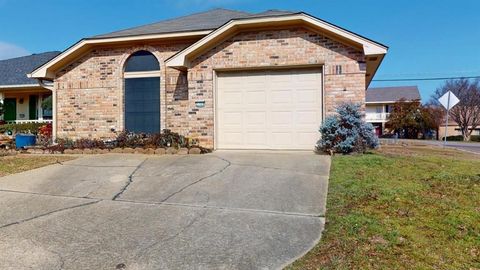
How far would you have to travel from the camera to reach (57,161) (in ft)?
32.5

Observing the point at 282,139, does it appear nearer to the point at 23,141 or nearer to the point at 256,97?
the point at 256,97

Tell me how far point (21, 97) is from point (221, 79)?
18801mm

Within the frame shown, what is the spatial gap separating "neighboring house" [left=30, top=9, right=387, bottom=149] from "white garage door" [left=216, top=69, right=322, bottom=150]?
0.03 meters

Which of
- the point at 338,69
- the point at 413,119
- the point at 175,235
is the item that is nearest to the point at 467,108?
the point at 413,119

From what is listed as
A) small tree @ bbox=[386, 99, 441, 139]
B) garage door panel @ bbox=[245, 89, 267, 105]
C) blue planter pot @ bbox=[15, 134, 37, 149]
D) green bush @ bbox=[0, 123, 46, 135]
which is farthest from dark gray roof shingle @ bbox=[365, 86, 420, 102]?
blue planter pot @ bbox=[15, 134, 37, 149]

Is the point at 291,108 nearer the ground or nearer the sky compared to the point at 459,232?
nearer the sky

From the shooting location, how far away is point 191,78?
11750 mm

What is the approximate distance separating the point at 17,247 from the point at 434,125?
47.4m

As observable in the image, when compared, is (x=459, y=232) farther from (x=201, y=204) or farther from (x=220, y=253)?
(x=201, y=204)

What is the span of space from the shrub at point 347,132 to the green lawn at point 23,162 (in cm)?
738

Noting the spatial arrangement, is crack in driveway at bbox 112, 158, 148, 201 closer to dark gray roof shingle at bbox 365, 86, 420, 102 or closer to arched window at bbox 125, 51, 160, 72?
arched window at bbox 125, 51, 160, 72

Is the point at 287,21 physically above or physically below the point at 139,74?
above

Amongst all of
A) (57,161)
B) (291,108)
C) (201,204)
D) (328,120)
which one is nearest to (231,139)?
(291,108)

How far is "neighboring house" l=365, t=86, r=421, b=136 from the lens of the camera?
52.1 metres
